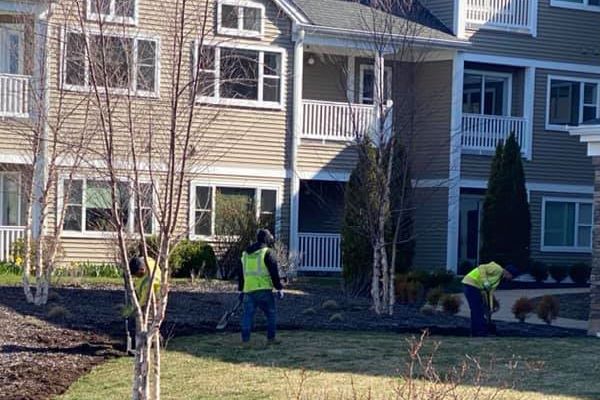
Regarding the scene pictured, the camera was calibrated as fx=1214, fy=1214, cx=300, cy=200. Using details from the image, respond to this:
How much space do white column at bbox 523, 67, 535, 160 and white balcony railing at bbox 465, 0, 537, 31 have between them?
49.5 inches

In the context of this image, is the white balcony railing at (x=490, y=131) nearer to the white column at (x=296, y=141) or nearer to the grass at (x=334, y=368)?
the white column at (x=296, y=141)

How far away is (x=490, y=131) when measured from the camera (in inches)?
1270

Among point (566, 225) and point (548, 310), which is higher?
point (566, 225)

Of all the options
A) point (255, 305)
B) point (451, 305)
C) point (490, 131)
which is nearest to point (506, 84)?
point (490, 131)

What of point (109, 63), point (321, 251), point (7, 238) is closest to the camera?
point (109, 63)

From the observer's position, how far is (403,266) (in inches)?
1085

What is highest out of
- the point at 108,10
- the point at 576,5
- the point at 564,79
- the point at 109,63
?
the point at 576,5

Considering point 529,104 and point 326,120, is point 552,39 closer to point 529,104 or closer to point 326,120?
point 529,104

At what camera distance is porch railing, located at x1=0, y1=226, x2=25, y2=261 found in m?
26.8

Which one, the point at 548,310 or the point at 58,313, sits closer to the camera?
the point at 58,313

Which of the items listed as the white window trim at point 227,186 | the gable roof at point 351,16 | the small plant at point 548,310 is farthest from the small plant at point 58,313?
the gable roof at point 351,16

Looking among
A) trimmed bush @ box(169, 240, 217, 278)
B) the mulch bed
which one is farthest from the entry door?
the mulch bed

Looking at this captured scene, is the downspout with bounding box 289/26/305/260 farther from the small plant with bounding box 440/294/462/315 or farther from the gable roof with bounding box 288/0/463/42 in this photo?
the small plant with bounding box 440/294/462/315

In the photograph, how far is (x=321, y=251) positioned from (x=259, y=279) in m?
14.5
